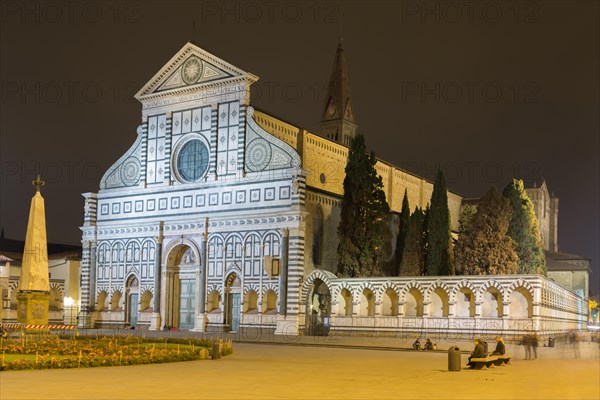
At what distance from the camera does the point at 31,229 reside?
108 ft

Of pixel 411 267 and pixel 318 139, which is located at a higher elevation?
pixel 318 139

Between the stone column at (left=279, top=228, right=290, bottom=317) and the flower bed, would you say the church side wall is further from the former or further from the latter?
the flower bed

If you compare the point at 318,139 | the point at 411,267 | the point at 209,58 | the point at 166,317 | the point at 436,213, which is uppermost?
the point at 209,58

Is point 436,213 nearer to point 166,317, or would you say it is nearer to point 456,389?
point 166,317

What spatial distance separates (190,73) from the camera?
52.8m

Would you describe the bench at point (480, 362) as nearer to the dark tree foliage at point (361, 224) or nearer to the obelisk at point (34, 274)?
the obelisk at point (34, 274)

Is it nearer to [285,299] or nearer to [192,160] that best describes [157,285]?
[192,160]

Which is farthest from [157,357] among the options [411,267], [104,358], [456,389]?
[411,267]

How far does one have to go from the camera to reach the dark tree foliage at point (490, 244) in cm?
4850

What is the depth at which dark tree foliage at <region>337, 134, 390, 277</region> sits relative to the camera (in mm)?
46625

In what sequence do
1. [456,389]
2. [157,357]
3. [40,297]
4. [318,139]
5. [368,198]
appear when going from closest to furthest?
[456,389] < [157,357] < [40,297] < [368,198] < [318,139]

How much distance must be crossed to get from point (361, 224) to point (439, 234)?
622 centimetres

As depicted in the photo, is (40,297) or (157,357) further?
(40,297)

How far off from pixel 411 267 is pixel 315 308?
657cm
